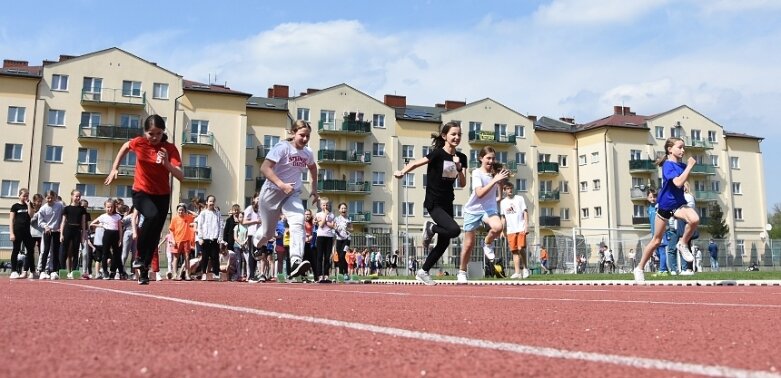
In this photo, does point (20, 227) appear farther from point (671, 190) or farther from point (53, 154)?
point (53, 154)

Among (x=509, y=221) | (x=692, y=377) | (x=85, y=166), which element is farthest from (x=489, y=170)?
(x=85, y=166)

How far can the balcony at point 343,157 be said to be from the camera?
63.1m

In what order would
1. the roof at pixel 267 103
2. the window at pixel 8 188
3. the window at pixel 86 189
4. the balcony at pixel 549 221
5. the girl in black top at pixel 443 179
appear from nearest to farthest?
the girl in black top at pixel 443 179
the window at pixel 8 188
the window at pixel 86 189
the roof at pixel 267 103
the balcony at pixel 549 221

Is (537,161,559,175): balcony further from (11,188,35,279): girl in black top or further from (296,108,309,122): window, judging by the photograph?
(11,188,35,279): girl in black top

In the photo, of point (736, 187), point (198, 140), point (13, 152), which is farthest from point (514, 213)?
point (736, 187)

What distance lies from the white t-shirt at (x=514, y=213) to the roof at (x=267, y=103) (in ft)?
159

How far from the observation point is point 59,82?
5462cm

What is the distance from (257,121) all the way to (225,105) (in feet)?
11.4

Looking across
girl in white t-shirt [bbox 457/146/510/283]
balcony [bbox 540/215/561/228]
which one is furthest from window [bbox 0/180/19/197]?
girl in white t-shirt [bbox 457/146/510/283]

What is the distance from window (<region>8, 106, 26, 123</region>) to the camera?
53.1m

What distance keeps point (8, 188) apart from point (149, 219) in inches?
2048

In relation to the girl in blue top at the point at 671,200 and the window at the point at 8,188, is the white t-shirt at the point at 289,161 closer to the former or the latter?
the girl in blue top at the point at 671,200

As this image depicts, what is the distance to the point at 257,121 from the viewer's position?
61.5m

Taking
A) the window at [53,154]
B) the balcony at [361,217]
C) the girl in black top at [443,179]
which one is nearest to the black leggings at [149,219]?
the girl in black top at [443,179]
